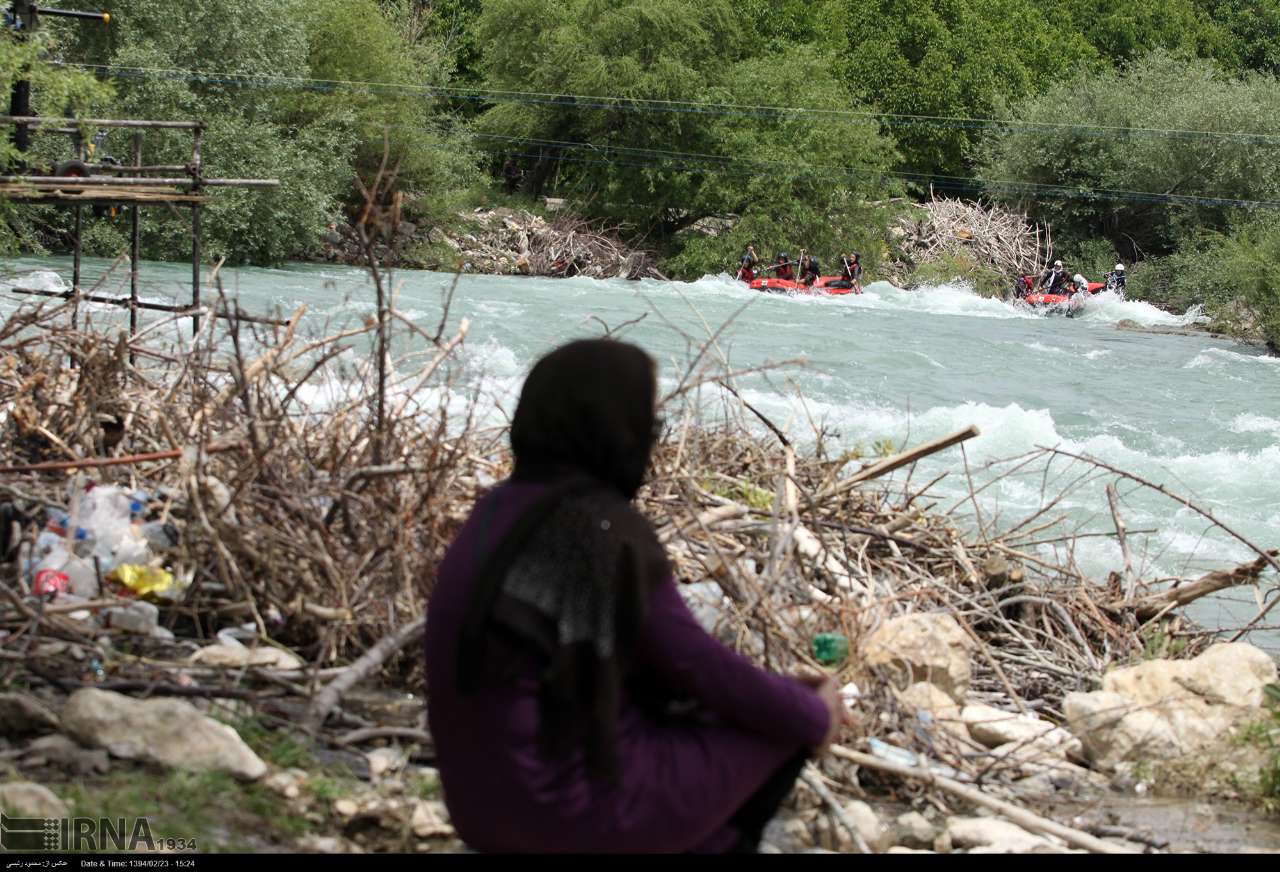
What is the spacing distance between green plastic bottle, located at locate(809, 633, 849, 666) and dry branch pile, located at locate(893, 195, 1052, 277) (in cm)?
3450

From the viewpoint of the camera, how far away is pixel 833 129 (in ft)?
122

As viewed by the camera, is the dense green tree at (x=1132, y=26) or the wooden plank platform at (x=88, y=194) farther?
the dense green tree at (x=1132, y=26)

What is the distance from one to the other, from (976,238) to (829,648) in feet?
119

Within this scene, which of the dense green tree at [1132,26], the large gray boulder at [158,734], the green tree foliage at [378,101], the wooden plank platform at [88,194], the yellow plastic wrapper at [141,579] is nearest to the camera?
the large gray boulder at [158,734]

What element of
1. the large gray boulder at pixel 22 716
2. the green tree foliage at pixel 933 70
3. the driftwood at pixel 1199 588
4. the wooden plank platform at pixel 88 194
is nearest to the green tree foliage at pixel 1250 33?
the green tree foliage at pixel 933 70

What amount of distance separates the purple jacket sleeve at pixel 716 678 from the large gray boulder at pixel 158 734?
4.68 ft

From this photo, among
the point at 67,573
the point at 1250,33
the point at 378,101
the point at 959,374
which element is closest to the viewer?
the point at 67,573

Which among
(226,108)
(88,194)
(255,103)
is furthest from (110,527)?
(255,103)

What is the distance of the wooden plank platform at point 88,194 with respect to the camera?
9.55m

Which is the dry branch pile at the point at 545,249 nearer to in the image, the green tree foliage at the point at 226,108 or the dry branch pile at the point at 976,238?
the green tree foliage at the point at 226,108

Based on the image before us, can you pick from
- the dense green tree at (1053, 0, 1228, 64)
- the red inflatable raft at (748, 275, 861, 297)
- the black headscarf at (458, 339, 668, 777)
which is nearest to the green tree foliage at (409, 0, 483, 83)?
the red inflatable raft at (748, 275, 861, 297)

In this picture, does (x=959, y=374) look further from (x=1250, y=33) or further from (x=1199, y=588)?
(x=1250, y=33)

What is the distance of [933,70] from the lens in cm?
4519

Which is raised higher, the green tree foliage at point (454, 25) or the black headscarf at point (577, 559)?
the green tree foliage at point (454, 25)
